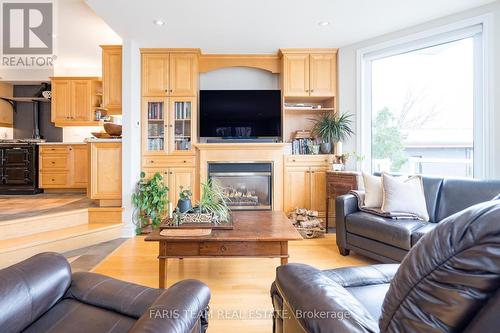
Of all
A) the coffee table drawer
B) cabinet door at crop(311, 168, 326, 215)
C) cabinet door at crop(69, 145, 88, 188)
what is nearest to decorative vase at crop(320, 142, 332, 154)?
cabinet door at crop(311, 168, 326, 215)

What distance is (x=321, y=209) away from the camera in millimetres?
3861

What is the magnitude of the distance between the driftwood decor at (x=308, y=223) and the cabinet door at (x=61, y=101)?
478cm

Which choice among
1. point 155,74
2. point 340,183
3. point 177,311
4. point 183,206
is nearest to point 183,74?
point 155,74

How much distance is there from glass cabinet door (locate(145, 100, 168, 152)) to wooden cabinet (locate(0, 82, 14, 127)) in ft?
13.4

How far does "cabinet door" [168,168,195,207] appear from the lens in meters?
3.83

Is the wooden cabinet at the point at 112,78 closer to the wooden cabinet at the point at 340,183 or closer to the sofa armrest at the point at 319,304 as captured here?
the wooden cabinet at the point at 340,183

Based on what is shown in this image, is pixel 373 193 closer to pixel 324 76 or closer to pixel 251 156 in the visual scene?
pixel 251 156

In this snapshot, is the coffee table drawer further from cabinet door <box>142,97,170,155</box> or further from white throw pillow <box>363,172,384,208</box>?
cabinet door <box>142,97,170,155</box>

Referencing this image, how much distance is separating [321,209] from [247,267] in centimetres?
173

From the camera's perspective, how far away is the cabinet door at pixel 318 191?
3.85 metres

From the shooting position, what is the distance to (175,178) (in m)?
3.84

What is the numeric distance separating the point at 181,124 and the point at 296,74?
6.02 feet

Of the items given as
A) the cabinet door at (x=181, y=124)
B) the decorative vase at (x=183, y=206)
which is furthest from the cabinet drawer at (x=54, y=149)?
the decorative vase at (x=183, y=206)

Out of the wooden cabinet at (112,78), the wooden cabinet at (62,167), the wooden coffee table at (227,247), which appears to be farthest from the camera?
the wooden cabinet at (62,167)
